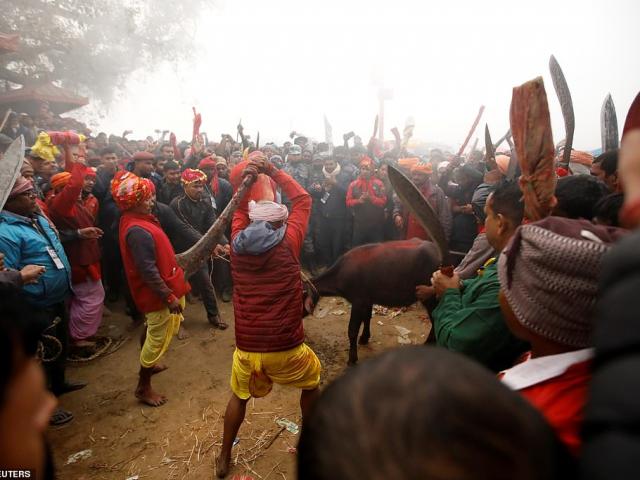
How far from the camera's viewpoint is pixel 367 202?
7.35m

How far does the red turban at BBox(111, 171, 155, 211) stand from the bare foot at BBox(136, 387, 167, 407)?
200 cm

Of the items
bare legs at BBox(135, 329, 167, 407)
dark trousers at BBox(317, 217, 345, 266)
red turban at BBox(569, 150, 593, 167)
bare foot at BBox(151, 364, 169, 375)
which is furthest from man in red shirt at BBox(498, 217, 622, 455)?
dark trousers at BBox(317, 217, 345, 266)

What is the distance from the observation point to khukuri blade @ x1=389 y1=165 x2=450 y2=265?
209cm

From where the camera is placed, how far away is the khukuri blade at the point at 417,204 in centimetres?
209

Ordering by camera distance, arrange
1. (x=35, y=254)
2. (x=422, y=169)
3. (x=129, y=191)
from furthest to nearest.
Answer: (x=422, y=169)
(x=129, y=191)
(x=35, y=254)

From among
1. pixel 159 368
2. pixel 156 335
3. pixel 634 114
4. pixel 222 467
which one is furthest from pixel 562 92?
pixel 159 368

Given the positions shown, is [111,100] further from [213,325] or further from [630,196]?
[630,196]

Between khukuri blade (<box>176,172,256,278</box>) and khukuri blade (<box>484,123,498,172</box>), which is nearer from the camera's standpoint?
khukuri blade (<box>176,172,256,278</box>)

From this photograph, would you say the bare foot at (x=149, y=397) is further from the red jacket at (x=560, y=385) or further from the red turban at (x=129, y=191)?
the red jacket at (x=560, y=385)

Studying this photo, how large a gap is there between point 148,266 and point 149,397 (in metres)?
1.53

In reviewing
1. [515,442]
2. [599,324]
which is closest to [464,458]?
[515,442]

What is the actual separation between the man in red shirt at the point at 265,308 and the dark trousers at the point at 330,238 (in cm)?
514

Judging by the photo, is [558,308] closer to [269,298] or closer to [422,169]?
[269,298]

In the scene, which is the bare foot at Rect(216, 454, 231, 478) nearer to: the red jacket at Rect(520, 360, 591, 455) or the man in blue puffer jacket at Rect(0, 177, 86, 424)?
the man in blue puffer jacket at Rect(0, 177, 86, 424)
